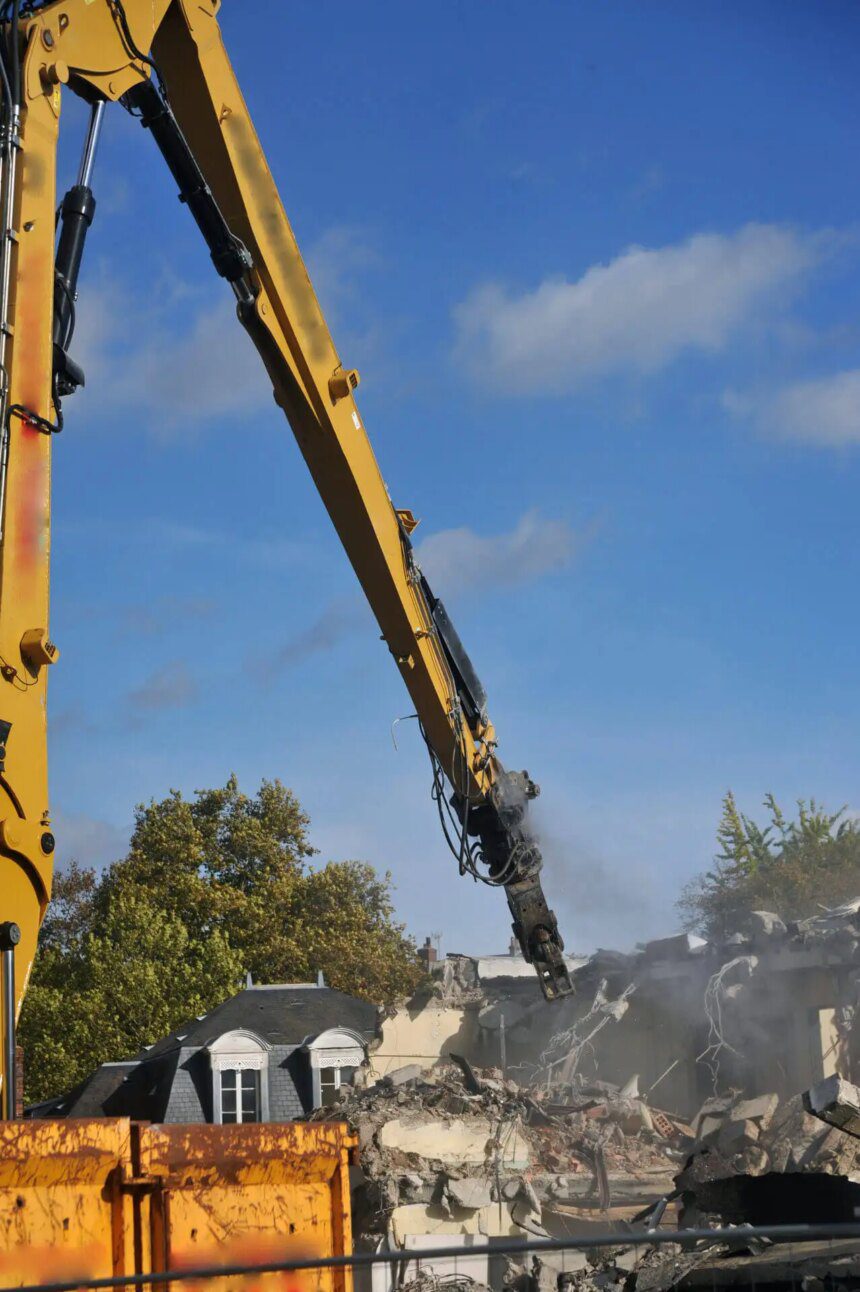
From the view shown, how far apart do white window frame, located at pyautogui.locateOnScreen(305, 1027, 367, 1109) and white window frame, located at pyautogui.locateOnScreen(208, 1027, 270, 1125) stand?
98cm

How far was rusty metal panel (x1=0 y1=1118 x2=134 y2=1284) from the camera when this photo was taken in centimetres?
552

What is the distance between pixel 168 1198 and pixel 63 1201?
461 mm

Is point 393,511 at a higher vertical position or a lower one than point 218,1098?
higher

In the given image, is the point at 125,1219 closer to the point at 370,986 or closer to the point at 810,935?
the point at 810,935

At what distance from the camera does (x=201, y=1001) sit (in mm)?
39406

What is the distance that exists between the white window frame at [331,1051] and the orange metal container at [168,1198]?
2329cm

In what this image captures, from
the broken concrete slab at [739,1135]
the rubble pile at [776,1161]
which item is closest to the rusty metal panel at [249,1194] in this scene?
the rubble pile at [776,1161]

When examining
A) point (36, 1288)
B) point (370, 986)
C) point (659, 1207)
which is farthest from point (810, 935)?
point (370, 986)

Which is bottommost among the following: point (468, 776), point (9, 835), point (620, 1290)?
point (620, 1290)

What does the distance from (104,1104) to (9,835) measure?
82.3 ft

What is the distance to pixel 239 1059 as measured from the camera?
1123 inches

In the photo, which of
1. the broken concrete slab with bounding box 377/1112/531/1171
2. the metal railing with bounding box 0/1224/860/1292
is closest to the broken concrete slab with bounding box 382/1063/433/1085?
the broken concrete slab with bounding box 377/1112/531/1171

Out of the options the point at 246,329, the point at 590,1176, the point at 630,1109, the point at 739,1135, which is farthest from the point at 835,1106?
the point at 246,329

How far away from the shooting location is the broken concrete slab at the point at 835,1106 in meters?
14.2
